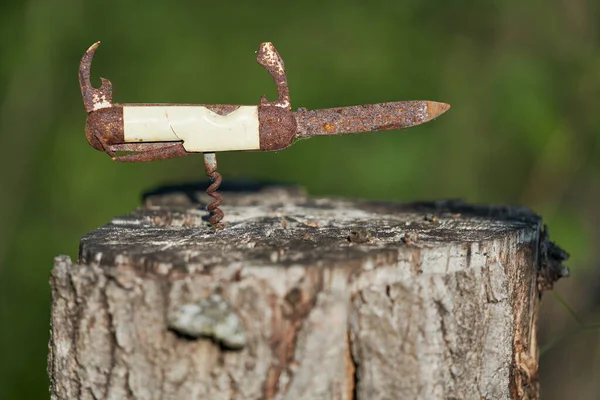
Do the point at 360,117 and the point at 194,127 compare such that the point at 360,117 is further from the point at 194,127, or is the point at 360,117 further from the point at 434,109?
the point at 194,127

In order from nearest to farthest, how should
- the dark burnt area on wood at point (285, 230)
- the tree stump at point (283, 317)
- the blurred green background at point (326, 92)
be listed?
the tree stump at point (283, 317) → the dark burnt area on wood at point (285, 230) → the blurred green background at point (326, 92)

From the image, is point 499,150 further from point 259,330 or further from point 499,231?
point 259,330

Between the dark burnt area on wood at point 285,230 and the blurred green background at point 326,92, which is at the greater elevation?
the blurred green background at point 326,92

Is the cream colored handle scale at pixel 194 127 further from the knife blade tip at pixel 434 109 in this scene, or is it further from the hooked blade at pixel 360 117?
the knife blade tip at pixel 434 109

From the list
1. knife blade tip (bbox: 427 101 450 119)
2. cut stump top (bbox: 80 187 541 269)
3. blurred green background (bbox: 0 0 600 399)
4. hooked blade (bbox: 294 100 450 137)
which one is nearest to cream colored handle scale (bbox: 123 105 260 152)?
hooked blade (bbox: 294 100 450 137)

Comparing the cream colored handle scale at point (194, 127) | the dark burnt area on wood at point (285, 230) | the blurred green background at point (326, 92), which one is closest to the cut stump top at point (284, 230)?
the dark burnt area on wood at point (285, 230)

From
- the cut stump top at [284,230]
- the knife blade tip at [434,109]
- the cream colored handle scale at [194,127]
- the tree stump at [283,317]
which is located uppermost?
the knife blade tip at [434,109]

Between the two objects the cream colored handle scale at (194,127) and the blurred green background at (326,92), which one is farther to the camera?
the blurred green background at (326,92)
